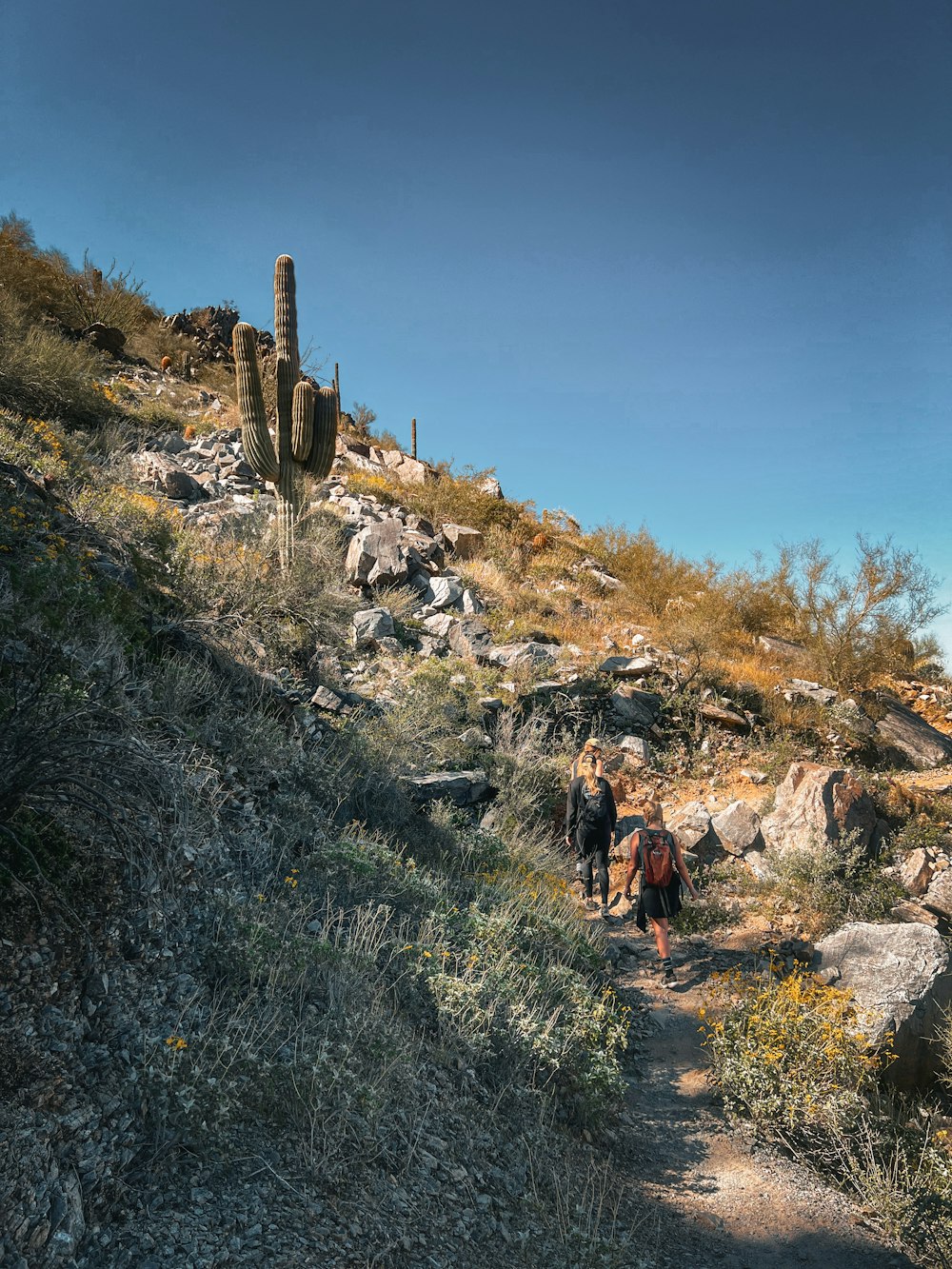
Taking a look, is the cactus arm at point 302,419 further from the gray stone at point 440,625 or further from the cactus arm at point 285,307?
the gray stone at point 440,625

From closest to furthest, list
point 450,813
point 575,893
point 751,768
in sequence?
point 450,813, point 575,893, point 751,768

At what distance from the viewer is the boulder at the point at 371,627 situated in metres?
10.6

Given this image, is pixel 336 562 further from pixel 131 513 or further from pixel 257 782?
pixel 257 782

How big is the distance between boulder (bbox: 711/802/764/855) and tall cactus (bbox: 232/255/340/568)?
704cm

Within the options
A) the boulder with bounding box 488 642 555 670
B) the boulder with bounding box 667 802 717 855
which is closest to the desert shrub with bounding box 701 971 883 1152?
the boulder with bounding box 667 802 717 855

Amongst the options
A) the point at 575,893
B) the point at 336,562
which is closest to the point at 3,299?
the point at 336,562

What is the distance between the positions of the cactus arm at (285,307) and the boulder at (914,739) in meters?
11.8

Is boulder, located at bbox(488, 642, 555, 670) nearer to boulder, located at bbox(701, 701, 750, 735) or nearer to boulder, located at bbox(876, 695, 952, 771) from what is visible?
boulder, located at bbox(701, 701, 750, 735)

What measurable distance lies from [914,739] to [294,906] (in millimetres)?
11176

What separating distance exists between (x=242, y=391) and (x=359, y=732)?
6685mm

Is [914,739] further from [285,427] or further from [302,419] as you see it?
[285,427]

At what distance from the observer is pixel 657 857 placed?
21.7ft

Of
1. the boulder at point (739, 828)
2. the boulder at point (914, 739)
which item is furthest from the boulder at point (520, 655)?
the boulder at point (914, 739)

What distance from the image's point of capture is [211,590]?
809cm
